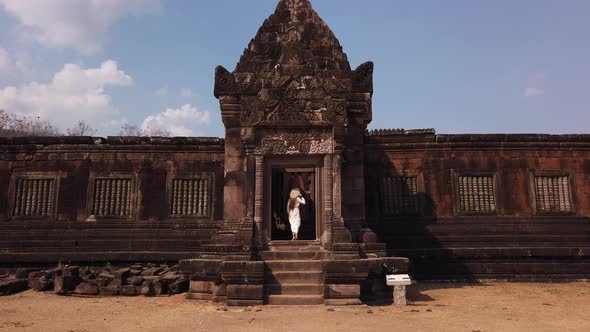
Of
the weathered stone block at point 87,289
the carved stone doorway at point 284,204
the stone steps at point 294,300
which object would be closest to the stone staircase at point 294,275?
the stone steps at point 294,300

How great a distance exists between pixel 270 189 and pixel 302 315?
10.0ft

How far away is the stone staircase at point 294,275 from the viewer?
26.8ft

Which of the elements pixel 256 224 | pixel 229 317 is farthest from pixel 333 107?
pixel 229 317

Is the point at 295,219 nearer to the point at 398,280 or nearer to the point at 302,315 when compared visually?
the point at 398,280

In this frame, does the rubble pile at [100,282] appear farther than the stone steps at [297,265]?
Yes

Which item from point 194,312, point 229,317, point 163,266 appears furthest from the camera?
point 163,266

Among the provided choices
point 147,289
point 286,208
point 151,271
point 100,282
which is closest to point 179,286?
point 147,289

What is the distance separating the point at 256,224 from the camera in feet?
29.7

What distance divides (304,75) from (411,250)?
242 inches

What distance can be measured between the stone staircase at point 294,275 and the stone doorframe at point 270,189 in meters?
0.36

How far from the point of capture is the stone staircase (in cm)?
816

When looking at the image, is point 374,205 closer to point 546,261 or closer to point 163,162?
point 546,261

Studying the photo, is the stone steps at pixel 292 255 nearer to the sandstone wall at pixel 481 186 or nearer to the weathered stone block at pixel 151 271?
the weathered stone block at pixel 151 271

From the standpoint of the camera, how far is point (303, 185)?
576 inches
